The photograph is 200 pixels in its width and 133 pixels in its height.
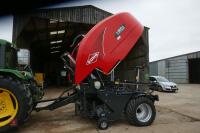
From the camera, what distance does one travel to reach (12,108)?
18.8 feet

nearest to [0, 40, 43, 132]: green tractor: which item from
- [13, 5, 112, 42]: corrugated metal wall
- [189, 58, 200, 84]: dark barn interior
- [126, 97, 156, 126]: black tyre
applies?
[126, 97, 156, 126]: black tyre

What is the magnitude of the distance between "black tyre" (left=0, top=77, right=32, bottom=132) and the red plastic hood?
144 cm

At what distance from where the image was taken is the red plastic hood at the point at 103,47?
6301 mm

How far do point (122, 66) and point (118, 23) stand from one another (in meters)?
12.3

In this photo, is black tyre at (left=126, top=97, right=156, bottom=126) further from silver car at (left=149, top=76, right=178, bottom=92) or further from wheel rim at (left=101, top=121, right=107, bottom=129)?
silver car at (left=149, top=76, right=178, bottom=92)

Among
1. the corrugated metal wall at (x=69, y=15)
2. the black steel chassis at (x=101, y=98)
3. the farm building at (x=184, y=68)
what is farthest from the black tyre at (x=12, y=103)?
the farm building at (x=184, y=68)

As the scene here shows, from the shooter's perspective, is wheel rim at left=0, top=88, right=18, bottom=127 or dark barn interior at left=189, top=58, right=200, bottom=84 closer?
wheel rim at left=0, top=88, right=18, bottom=127

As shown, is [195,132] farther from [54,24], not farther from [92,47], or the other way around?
[54,24]

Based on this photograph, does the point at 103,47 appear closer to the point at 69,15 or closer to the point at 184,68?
the point at 69,15

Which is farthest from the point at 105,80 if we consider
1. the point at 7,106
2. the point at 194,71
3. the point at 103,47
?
the point at 194,71

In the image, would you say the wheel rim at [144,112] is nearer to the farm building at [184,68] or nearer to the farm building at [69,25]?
the farm building at [69,25]

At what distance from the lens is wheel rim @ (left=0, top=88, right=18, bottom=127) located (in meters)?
5.68

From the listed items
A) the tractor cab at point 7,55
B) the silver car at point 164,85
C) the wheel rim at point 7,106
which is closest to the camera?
the wheel rim at point 7,106

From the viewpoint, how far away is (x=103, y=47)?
638 cm
